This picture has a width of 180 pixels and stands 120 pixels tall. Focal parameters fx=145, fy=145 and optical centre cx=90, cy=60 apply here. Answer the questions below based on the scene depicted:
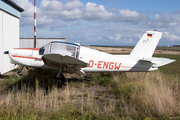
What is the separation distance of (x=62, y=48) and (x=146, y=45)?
4566 mm

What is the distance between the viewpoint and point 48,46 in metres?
6.83

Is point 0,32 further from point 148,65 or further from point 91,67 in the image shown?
point 148,65

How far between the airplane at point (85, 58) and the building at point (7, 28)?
9.82 feet

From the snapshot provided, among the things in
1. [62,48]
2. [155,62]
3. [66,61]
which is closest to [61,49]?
[62,48]

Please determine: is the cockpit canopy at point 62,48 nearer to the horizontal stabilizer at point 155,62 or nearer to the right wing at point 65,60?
the right wing at point 65,60

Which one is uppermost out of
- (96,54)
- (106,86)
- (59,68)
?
(96,54)

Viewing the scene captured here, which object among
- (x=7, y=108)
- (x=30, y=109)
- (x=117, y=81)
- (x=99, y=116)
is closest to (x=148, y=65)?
(x=117, y=81)

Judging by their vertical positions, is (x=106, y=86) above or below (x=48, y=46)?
below

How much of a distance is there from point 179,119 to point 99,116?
6.84 feet

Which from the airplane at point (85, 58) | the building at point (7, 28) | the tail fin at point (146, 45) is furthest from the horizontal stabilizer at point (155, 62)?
the building at point (7, 28)

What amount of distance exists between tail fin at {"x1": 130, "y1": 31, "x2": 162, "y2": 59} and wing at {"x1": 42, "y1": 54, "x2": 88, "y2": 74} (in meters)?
3.29

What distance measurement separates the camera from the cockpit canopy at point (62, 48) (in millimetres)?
6738

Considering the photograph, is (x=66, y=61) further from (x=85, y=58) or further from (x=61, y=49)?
(x=85, y=58)

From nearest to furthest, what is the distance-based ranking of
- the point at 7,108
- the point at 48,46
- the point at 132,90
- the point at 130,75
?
the point at 7,108, the point at 132,90, the point at 48,46, the point at 130,75
